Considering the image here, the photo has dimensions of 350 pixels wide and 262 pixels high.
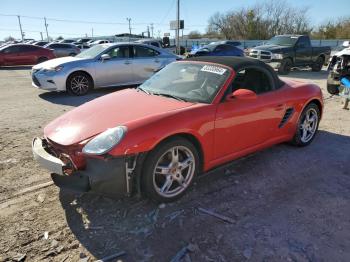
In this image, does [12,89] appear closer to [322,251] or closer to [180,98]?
[180,98]

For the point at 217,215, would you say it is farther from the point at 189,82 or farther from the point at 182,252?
the point at 189,82

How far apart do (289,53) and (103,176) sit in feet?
45.8

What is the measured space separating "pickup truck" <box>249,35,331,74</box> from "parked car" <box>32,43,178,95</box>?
238 inches

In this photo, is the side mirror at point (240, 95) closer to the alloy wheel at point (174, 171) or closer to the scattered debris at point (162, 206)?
the alloy wheel at point (174, 171)

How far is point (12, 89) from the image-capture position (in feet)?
35.8

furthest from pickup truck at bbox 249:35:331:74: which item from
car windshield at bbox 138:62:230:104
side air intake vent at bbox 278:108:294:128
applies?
car windshield at bbox 138:62:230:104

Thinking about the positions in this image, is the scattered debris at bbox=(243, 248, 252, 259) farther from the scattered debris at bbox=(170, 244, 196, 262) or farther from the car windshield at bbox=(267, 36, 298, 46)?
the car windshield at bbox=(267, 36, 298, 46)

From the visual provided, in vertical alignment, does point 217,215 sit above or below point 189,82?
below

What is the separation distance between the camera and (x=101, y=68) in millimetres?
9484

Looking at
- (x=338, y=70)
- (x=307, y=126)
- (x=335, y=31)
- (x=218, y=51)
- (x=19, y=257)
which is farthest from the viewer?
(x=335, y=31)

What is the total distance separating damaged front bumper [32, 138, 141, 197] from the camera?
115 inches

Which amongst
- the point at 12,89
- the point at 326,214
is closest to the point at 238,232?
the point at 326,214

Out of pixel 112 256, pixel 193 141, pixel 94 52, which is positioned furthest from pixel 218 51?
pixel 112 256

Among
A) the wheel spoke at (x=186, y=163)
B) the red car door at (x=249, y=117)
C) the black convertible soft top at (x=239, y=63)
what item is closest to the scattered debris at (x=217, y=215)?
the wheel spoke at (x=186, y=163)
